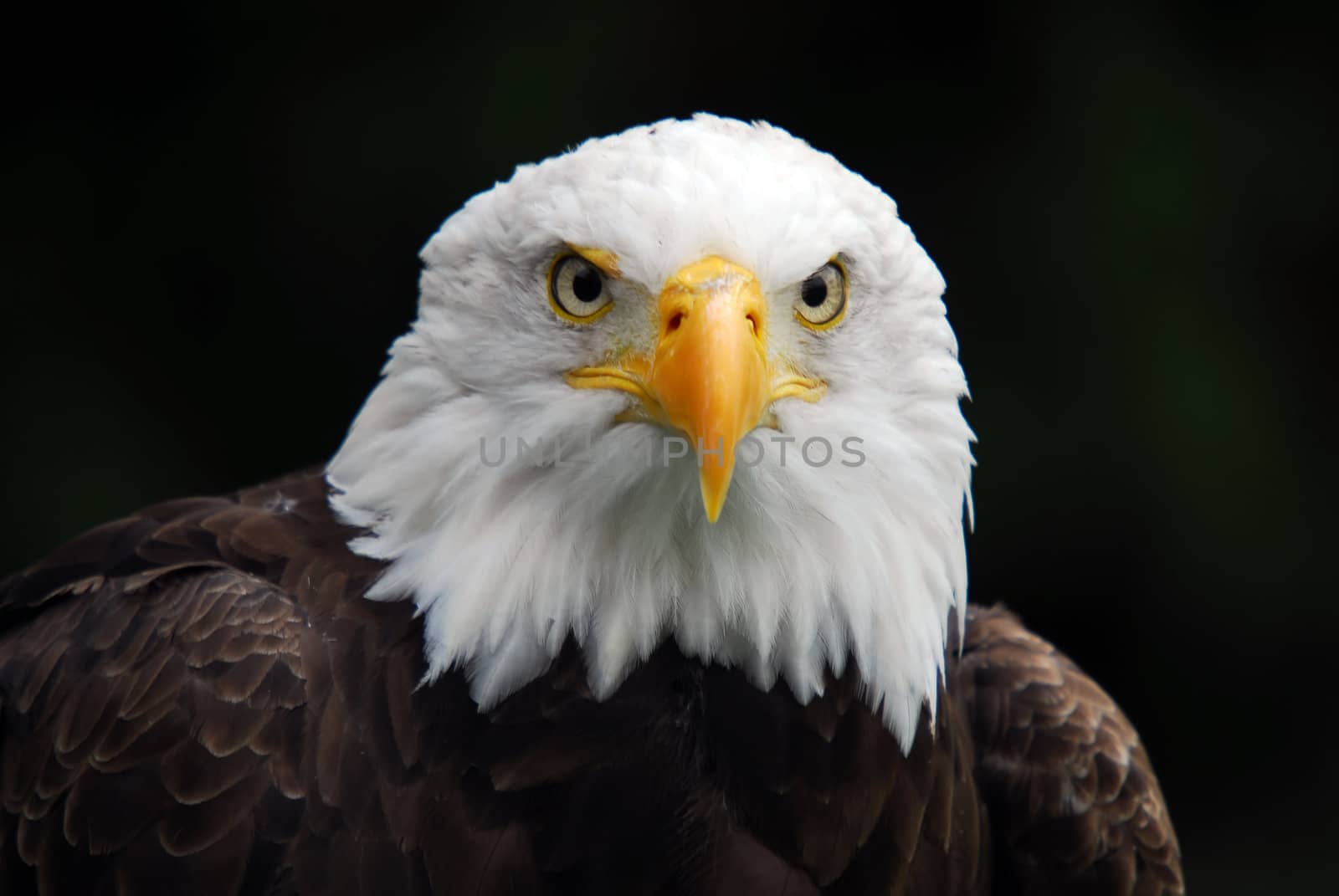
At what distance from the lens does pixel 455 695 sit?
7.05 feet

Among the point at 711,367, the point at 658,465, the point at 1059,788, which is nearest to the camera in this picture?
the point at 711,367

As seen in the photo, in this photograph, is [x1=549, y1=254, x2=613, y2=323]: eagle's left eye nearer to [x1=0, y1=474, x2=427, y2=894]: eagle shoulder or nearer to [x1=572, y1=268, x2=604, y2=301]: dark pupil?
[x1=572, y1=268, x2=604, y2=301]: dark pupil

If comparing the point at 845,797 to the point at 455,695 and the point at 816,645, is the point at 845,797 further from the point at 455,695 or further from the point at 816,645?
the point at 455,695

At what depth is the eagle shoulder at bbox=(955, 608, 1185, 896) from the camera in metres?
2.65

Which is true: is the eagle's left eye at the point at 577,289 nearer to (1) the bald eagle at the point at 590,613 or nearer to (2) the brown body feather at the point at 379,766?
(1) the bald eagle at the point at 590,613

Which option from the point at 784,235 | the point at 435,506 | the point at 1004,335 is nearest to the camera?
the point at 784,235

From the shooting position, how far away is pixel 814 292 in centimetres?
213

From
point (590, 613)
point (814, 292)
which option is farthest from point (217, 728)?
point (814, 292)

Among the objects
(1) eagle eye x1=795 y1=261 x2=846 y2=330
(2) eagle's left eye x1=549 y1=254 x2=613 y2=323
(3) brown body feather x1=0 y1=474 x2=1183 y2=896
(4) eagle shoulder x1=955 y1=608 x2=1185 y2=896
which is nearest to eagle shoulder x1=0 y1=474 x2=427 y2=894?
(3) brown body feather x1=0 y1=474 x2=1183 y2=896

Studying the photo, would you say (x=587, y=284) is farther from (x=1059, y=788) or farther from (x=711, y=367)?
(x=1059, y=788)

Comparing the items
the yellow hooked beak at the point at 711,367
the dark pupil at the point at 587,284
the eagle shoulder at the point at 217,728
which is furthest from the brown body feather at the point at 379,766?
the dark pupil at the point at 587,284

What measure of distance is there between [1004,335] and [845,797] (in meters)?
2.42

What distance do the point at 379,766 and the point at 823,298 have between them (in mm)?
920

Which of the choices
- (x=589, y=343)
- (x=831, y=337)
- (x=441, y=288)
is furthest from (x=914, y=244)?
(x=441, y=288)
